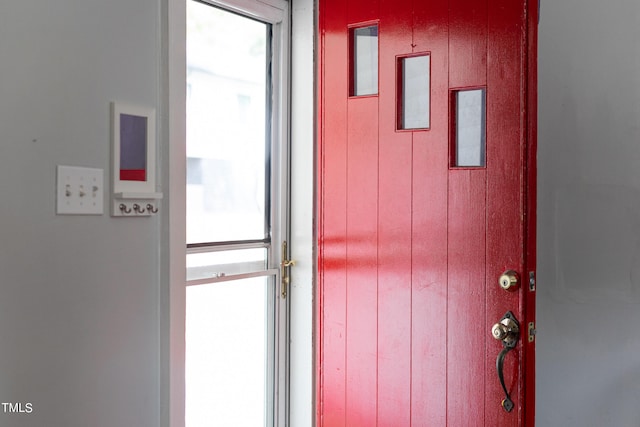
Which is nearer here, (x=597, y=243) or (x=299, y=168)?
(x=597, y=243)

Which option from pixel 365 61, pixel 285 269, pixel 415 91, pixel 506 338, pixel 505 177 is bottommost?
pixel 506 338

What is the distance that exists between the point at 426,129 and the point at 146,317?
964mm

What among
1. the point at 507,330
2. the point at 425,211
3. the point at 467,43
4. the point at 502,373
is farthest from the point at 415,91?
the point at 502,373

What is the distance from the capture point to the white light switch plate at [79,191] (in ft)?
5.32

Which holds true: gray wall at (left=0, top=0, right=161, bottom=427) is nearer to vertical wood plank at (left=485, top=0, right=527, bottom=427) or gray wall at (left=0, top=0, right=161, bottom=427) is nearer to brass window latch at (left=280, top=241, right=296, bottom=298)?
brass window latch at (left=280, top=241, right=296, bottom=298)

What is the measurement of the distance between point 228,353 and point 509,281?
3.35ft

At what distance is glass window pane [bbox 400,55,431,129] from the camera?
1.96 meters

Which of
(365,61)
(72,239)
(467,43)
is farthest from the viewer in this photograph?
(365,61)

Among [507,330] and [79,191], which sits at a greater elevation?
[79,191]

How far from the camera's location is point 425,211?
1952 millimetres

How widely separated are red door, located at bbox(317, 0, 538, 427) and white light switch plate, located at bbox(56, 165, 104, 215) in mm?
757

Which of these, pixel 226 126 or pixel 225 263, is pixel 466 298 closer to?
pixel 225 263

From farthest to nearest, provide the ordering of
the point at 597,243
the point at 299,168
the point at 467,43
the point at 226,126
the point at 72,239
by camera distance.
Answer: the point at 299,168
the point at 226,126
the point at 597,243
the point at 467,43
the point at 72,239

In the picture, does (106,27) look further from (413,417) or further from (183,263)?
(413,417)
